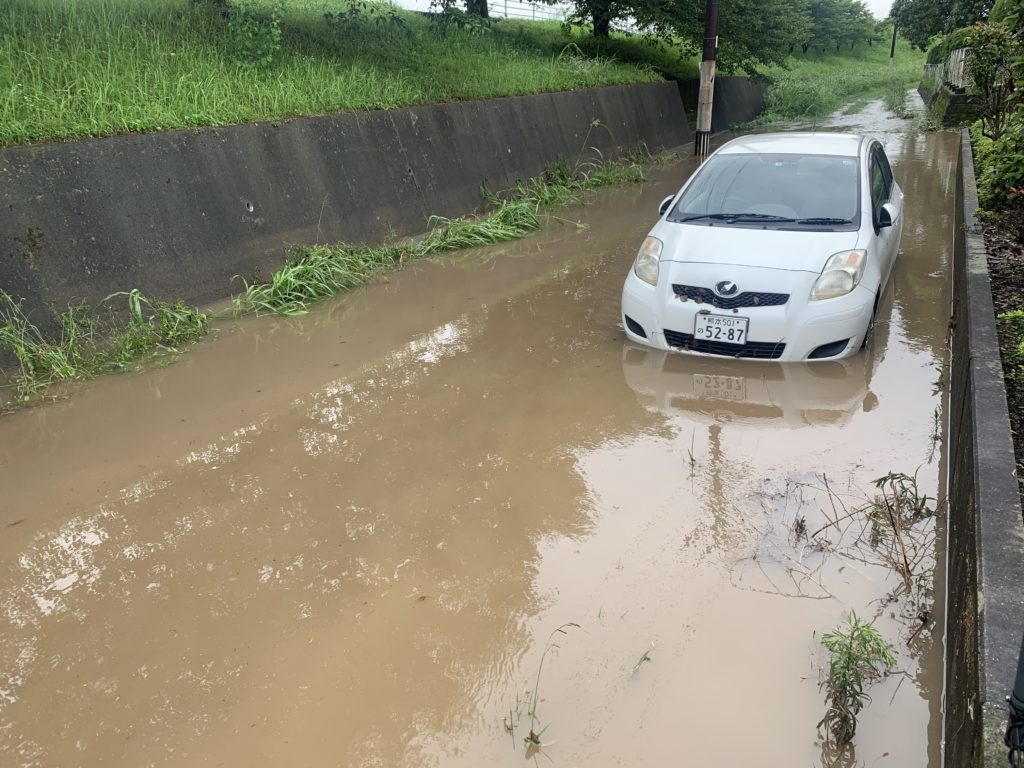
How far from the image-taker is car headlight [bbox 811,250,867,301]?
5496 millimetres

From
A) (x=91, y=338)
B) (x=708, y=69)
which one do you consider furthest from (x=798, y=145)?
(x=708, y=69)

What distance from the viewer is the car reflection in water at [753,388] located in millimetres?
5164

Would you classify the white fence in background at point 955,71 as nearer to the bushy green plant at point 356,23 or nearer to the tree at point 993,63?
the tree at point 993,63

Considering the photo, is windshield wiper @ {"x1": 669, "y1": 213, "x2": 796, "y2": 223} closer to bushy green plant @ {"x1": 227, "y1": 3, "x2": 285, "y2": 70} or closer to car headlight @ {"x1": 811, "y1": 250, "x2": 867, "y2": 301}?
car headlight @ {"x1": 811, "y1": 250, "x2": 867, "y2": 301}

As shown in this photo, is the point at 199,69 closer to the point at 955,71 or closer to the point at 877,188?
the point at 877,188

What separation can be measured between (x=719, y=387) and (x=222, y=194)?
17.5 ft

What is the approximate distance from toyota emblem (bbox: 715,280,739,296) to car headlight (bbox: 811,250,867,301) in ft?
1.84

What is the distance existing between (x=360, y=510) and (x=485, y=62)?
11597mm

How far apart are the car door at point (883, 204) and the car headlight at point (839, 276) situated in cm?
56

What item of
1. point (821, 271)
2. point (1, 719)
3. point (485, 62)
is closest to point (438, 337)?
point (821, 271)

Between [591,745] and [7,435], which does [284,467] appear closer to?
[7,435]

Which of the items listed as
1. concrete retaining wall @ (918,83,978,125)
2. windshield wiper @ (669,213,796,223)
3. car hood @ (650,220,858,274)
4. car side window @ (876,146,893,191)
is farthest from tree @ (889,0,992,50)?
car hood @ (650,220,858,274)

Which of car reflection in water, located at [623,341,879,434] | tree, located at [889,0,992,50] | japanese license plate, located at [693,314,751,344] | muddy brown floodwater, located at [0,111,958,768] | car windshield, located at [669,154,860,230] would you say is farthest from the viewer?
tree, located at [889,0,992,50]

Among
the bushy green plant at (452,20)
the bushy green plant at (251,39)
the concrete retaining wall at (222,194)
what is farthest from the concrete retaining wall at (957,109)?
the bushy green plant at (251,39)
